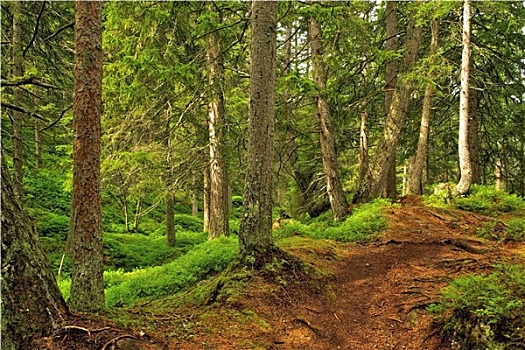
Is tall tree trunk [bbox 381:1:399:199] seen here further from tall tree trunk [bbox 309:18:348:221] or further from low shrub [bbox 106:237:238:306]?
low shrub [bbox 106:237:238:306]

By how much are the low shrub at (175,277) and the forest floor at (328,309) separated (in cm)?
112

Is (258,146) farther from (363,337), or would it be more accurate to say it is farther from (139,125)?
(139,125)

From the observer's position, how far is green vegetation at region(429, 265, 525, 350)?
147 inches

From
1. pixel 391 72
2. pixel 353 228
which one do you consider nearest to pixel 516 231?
pixel 353 228

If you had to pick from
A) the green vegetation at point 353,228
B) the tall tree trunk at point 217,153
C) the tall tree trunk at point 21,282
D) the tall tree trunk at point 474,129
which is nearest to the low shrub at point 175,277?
the green vegetation at point 353,228

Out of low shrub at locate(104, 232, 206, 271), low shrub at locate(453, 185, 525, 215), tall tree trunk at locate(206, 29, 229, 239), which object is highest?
tall tree trunk at locate(206, 29, 229, 239)

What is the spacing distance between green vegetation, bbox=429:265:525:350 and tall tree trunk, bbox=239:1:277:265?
2.59m

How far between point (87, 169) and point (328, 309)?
3754 mm

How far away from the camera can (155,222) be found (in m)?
21.6

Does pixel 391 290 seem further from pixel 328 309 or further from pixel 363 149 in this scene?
pixel 363 149

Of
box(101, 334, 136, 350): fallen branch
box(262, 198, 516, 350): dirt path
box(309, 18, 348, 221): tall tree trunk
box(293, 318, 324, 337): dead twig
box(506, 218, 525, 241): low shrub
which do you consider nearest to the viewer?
box(101, 334, 136, 350): fallen branch

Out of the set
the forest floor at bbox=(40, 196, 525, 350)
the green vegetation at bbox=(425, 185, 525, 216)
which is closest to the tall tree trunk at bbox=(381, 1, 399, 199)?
the green vegetation at bbox=(425, 185, 525, 216)

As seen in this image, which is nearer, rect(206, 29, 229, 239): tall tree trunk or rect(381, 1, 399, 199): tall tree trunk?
rect(206, 29, 229, 239): tall tree trunk

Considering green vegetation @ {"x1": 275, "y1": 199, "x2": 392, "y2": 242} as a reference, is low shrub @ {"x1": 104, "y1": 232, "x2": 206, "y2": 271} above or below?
below
